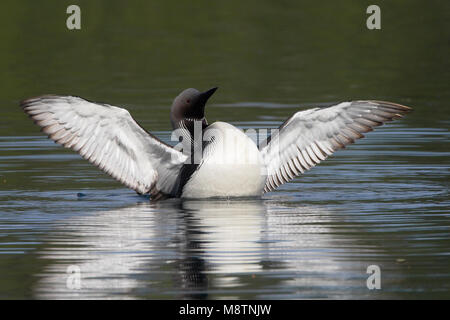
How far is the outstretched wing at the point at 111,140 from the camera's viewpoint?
429 inches

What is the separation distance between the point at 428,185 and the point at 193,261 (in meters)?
4.14

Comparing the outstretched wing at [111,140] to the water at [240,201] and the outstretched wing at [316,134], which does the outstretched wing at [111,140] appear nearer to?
the water at [240,201]

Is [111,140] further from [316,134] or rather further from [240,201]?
[316,134]

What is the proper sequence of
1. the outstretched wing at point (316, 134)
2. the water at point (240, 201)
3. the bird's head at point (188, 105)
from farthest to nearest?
the bird's head at point (188, 105)
the outstretched wing at point (316, 134)
the water at point (240, 201)

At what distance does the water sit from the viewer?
309 inches

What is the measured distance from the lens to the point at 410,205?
34.6ft

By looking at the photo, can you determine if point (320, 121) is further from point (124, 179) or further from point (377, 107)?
point (124, 179)

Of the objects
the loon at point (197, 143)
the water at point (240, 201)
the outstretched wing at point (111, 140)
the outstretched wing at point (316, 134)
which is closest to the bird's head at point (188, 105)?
the loon at point (197, 143)

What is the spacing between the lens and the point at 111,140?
37.2ft

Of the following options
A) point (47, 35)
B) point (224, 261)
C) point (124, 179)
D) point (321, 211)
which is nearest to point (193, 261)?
point (224, 261)

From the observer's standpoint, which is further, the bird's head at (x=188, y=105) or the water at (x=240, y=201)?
the bird's head at (x=188, y=105)

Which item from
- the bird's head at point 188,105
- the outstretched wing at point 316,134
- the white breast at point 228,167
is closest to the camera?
the white breast at point 228,167

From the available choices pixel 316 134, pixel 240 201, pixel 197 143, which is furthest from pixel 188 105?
pixel 316 134

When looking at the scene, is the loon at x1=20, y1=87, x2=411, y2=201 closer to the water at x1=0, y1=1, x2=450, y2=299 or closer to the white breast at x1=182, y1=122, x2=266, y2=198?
the white breast at x1=182, y1=122, x2=266, y2=198
